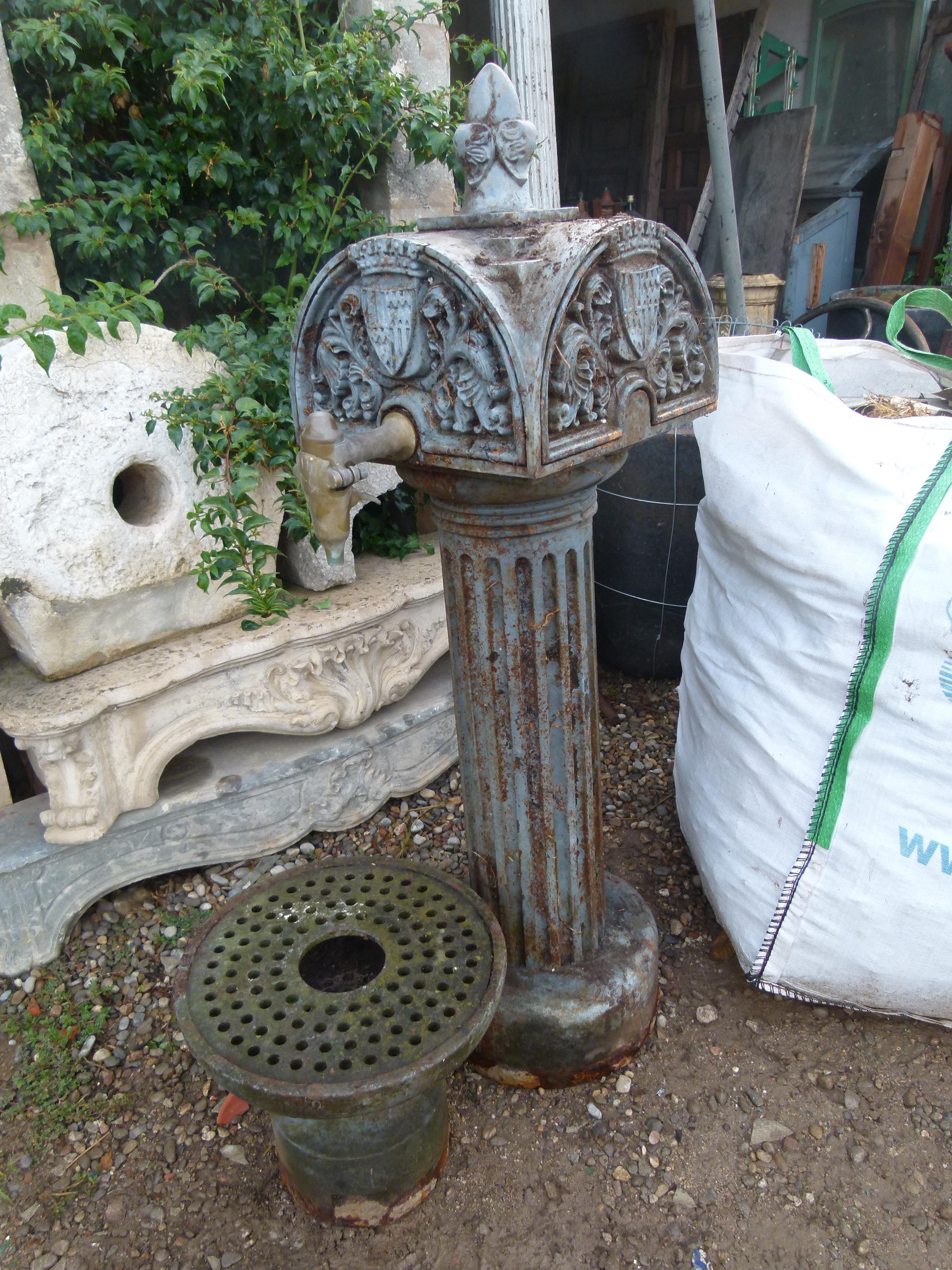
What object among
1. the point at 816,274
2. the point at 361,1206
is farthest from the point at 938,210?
the point at 361,1206

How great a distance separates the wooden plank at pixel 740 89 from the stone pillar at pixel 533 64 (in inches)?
91.4

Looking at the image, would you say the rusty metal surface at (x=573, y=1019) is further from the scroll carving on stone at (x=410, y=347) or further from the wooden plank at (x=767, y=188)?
the wooden plank at (x=767, y=188)

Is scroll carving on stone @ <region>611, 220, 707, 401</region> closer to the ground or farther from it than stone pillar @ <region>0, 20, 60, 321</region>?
closer to the ground

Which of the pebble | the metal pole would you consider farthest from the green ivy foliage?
the pebble

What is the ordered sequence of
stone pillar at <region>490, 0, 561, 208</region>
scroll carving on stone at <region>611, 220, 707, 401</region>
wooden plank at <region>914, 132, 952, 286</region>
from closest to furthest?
scroll carving on stone at <region>611, 220, 707, 401</region>
stone pillar at <region>490, 0, 561, 208</region>
wooden plank at <region>914, 132, 952, 286</region>

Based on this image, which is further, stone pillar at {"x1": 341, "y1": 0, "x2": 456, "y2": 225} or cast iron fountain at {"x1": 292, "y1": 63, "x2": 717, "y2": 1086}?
stone pillar at {"x1": 341, "y1": 0, "x2": 456, "y2": 225}

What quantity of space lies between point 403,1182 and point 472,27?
5330 mm

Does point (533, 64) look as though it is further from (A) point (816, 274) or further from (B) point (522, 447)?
(A) point (816, 274)

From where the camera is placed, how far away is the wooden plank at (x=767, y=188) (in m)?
4.77

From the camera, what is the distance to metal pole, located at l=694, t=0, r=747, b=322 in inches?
98.0

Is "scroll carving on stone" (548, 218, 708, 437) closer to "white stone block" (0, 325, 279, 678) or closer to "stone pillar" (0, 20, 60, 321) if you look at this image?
"white stone block" (0, 325, 279, 678)

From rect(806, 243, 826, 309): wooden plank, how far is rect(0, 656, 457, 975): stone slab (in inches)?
157

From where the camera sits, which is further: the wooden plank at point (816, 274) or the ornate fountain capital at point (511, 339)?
the wooden plank at point (816, 274)

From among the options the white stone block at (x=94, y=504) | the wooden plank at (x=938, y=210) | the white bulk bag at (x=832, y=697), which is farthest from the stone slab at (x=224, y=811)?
the wooden plank at (x=938, y=210)
